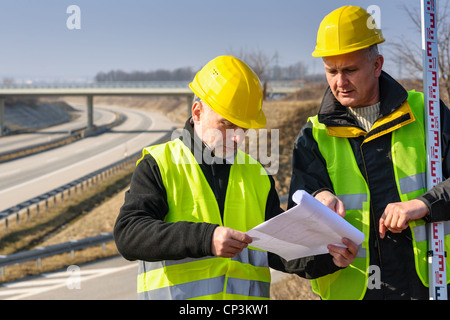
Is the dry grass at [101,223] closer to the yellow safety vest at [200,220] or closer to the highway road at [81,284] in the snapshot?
the highway road at [81,284]

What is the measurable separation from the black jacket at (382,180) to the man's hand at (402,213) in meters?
0.17

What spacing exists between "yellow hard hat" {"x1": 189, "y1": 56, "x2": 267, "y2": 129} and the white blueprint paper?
65 centimetres

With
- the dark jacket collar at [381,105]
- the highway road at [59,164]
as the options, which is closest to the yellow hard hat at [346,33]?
the dark jacket collar at [381,105]

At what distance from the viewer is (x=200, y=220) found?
2877mm

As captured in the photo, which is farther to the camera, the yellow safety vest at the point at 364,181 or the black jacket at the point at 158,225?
the yellow safety vest at the point at 364,181

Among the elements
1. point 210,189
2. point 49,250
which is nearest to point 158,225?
point 210,189

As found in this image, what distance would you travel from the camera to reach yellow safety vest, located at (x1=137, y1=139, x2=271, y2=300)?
2859 millimetres

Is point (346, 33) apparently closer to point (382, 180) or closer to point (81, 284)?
point (382, 180)

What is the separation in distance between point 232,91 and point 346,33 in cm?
88

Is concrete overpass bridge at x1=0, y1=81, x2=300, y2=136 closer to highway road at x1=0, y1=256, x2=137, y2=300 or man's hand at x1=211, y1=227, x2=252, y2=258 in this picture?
highway road at x1=0, y1=256, x2=137, y2=300

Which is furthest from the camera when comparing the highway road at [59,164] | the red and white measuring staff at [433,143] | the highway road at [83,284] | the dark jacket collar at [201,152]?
the highway road at [59,164]

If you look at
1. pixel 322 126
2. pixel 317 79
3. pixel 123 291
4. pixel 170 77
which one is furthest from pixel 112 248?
pixel 170 77

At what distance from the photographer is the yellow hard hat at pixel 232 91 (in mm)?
2916

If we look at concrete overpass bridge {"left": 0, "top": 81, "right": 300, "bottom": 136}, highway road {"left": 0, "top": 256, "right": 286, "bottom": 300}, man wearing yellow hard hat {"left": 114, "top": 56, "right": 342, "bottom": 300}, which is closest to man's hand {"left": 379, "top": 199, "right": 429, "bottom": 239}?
man wearing yellow hard hat {"left": 114, "top": 56, "right": 342, "bottom": 300}
